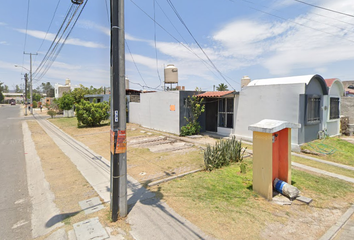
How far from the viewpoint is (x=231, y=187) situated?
5105mm

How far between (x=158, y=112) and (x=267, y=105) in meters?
8.04

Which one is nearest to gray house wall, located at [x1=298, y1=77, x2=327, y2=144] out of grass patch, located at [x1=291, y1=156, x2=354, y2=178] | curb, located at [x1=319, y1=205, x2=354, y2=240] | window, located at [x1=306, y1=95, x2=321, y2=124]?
window, located at [x1=306, y1=95, x2=321, y2=124]

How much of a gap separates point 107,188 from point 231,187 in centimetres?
323

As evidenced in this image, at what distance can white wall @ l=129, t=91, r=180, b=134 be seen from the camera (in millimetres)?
13703

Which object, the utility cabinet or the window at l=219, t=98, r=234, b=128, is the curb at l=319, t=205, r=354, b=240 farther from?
the window at l=219, t=98, r=234, b=128

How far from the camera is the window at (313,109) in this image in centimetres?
991

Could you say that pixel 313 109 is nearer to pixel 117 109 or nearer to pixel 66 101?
pixel 117 109

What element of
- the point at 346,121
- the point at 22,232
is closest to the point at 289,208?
the point at 22,232

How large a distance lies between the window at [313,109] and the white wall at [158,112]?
291 inches

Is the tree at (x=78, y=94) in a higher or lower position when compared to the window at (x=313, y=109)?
higher

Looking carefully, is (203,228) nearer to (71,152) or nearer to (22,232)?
(22,232)

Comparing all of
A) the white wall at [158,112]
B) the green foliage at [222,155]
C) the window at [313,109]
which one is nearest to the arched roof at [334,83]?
the window at [313,109]

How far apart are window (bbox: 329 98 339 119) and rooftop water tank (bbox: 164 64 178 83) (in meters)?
10.8

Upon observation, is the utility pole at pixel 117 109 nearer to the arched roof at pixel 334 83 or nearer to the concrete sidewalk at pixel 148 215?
the concrete sidewalk at pixel 148 215
